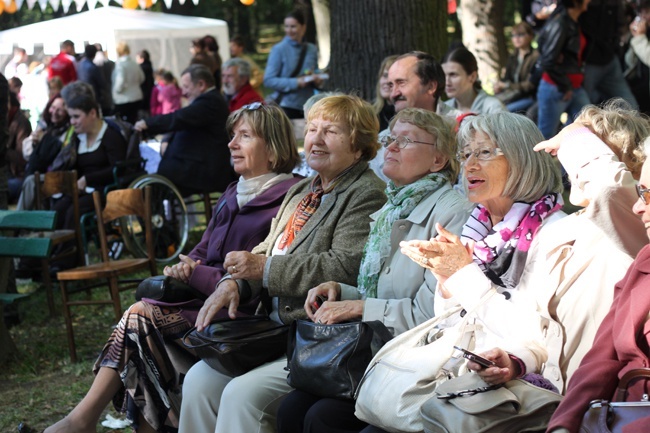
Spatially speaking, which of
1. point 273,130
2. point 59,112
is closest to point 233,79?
point 59,112

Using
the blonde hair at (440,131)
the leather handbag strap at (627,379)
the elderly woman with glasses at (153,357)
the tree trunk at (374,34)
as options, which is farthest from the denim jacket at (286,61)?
the leather handbag strap at (627,379)

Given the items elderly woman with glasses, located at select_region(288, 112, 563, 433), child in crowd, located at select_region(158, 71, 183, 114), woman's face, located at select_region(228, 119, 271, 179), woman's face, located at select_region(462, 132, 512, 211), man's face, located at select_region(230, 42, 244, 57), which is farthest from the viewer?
child in crowd, located at select_region(158, 71, 183, 114)

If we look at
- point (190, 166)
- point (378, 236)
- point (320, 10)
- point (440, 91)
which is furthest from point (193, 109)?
point (320, 10)

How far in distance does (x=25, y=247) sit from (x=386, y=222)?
3.18 m

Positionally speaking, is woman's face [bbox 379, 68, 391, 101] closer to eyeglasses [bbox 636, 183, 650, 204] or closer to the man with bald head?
the man with bald head

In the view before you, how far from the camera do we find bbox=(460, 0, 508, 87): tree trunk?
13.8 m

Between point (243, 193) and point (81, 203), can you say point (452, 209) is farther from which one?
point (81, 203)

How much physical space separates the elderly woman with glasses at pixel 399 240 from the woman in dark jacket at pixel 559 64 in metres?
5.33

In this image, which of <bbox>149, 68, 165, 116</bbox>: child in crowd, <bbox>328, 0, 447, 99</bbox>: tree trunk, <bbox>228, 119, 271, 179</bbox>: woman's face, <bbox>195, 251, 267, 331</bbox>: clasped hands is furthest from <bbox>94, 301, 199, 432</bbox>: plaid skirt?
<bbox>149, 68, 165, 116</bbox>: child in crowd

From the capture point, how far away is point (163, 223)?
8766 mm

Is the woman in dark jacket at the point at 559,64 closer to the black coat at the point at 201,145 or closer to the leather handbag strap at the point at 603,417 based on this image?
the black coat at the point at 201,145

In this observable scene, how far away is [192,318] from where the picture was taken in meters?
4.33

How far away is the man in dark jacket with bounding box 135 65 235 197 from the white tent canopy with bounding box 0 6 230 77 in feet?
34.7

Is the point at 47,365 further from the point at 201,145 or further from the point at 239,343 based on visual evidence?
the point at 201,145
